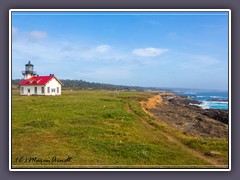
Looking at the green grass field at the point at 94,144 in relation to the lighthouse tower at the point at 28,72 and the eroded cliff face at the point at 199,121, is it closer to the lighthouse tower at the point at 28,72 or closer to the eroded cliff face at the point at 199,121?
the lighthouse tower at the point at 28,72

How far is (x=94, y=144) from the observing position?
705 centimetres

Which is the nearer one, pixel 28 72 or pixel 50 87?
pixel 28 72

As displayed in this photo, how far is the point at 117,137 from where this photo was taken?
757 cm

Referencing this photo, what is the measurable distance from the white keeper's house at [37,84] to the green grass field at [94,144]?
258 mm

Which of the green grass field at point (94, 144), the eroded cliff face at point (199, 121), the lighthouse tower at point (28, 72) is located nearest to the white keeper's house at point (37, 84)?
the lighthouse tower at point (28, 72)

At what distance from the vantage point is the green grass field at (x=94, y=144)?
628 centimetres

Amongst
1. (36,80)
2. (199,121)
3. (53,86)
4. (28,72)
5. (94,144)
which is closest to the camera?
(28,72)

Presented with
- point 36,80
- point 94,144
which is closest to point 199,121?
point 94,144

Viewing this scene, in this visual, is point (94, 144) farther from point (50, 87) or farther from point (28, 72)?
point (50, 87)

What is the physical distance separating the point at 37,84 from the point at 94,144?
3.09m

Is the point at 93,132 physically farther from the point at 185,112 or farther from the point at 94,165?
the point at 185,112
